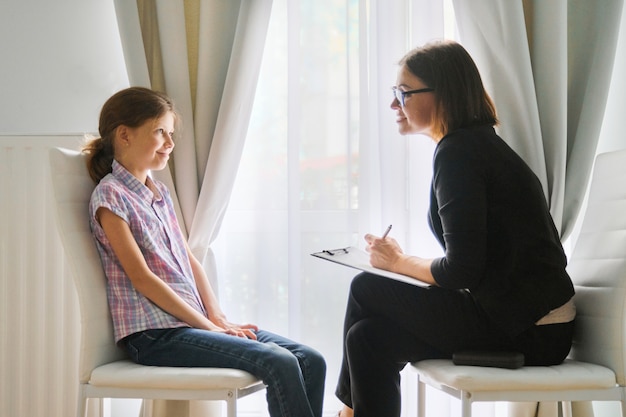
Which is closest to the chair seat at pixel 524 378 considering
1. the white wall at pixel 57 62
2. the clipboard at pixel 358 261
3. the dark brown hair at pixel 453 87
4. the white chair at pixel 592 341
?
the white chair at pixel 592 341

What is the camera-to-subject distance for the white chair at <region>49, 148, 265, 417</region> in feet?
4.66

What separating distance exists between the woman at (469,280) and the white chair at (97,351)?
0.30m

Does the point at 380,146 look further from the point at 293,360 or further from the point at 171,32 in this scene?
the point at 293,360

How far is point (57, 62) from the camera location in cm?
223

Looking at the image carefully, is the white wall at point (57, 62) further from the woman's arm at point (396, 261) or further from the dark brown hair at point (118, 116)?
the woman's arm at point (396, 261)

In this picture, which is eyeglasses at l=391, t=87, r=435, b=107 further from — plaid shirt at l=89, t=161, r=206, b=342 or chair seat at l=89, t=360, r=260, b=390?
chair seat at l=89, t=360, r=260, b=390

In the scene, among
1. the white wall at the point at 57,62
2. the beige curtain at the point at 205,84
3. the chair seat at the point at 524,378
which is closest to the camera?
the chair seat at the point at 524,378

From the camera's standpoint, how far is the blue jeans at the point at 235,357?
56.3 inches

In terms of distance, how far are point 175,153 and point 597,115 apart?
1.29 meters

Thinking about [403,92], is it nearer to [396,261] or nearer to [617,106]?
[396,261]

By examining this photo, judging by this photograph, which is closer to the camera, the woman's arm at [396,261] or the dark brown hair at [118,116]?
the woman's arm at [396,261]

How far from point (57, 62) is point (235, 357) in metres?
1.30

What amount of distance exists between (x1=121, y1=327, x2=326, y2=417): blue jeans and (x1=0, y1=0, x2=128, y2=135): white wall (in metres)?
0.98

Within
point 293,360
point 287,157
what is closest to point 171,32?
point 287,157
